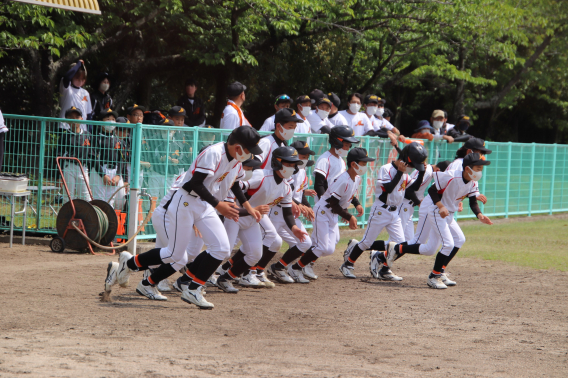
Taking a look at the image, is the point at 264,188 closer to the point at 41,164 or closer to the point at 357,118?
the point at 41,164

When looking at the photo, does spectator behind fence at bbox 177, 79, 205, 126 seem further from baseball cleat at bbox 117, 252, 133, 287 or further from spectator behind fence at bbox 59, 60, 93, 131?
baseball cleat at bbox 117, 252, 133, 287

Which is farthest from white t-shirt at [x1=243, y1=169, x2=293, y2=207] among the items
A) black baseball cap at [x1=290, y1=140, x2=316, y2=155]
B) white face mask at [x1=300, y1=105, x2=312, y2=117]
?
white face mask at [x1=300, y1=105, x2=312, y2=117]

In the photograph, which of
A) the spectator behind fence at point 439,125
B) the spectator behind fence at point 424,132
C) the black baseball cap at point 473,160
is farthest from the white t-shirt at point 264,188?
the spectator behind fence at point 439,125

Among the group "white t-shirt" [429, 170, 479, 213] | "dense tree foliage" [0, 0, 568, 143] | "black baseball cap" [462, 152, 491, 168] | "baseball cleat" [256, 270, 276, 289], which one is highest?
"dense tree foliage" [0, 0, 568, 143]

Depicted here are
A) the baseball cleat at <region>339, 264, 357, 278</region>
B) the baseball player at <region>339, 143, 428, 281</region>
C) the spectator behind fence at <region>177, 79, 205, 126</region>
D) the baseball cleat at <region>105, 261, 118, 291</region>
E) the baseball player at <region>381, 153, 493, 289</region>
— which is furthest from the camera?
the spectator behind fence at <region>177, 79, 205, 126</region>

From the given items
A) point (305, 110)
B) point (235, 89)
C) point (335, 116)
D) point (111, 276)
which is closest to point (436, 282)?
point (235, 89)

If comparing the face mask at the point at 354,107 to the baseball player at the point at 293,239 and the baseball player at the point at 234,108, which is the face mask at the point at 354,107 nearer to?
the baseball player at the point at 234,108

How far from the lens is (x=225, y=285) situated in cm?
768

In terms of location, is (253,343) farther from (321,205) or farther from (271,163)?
(321,205)

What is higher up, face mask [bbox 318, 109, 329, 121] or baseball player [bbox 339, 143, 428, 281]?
face mask [bbox 318, 109, 329, 121]

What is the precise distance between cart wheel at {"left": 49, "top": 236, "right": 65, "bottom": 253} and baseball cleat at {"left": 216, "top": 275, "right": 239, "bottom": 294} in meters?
3.10

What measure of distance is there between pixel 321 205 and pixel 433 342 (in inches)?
130

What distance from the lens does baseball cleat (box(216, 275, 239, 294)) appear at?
301 inches

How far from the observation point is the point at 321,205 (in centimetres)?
864
